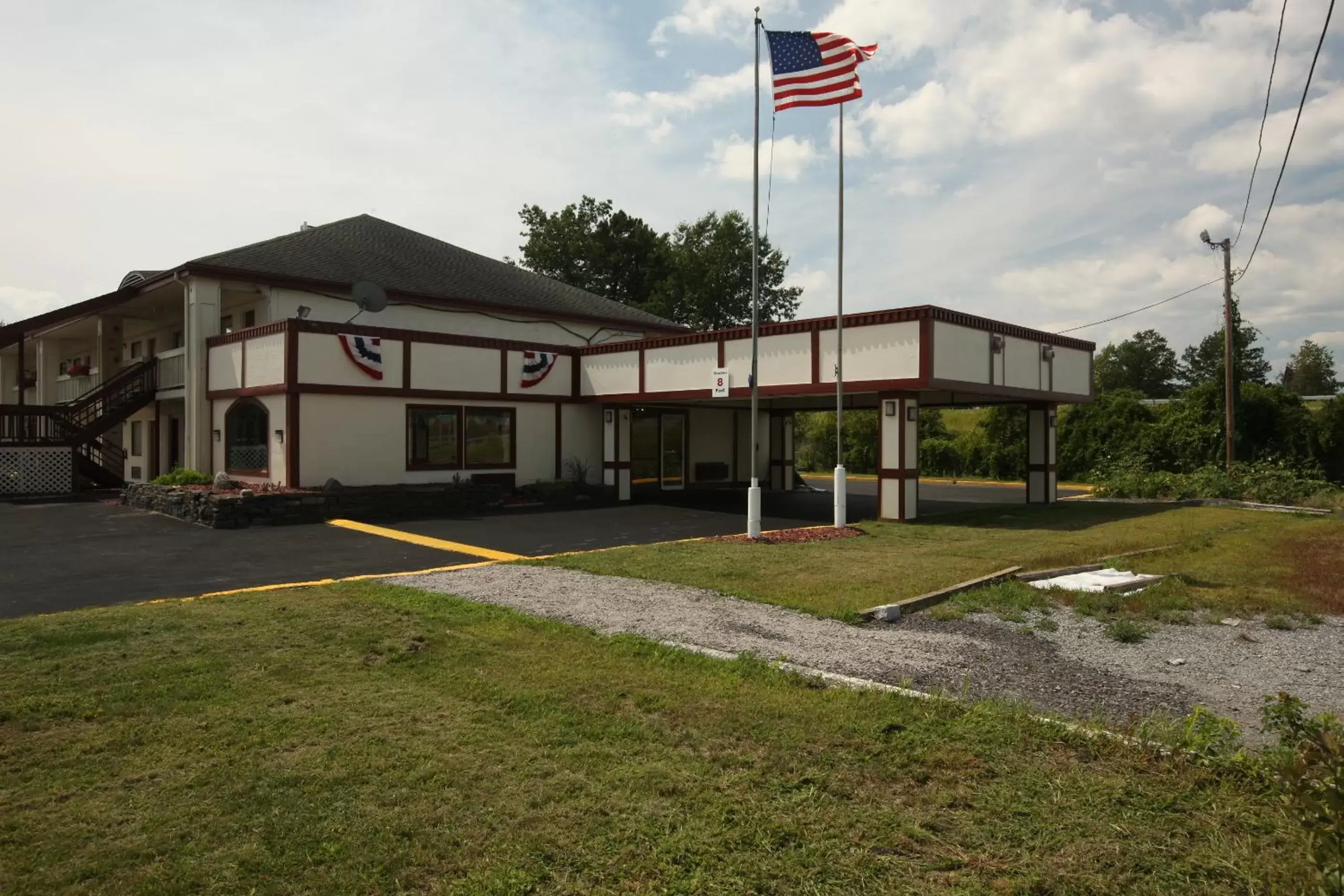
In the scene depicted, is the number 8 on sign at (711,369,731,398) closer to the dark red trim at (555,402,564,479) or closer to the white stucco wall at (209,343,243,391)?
the dark red trim at (555,402,564,479)

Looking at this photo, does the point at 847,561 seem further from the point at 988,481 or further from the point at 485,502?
the point at 988,481

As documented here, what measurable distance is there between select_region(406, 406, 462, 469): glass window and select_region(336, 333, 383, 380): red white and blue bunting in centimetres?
133

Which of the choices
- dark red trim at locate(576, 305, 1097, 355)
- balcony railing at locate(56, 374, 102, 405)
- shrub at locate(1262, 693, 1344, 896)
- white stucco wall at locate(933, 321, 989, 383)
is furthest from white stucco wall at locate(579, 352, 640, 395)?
shrub at locate(1262, 693, 1344, 896)

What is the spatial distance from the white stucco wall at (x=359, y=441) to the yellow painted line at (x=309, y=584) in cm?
891

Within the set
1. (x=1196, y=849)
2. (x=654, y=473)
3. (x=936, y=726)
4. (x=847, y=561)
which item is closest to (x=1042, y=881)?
(x=1196, y=849)

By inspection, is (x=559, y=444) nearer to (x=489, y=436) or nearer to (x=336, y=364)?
(x=489, y=436)

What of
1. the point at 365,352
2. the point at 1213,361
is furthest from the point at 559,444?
the point at 1213,361

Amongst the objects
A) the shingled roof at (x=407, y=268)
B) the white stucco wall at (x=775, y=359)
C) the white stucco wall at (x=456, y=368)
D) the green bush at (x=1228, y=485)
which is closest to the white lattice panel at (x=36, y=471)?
the shingled roof at (x=407, y=268)

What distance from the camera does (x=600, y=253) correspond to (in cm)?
5262

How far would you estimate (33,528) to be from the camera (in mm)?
15188

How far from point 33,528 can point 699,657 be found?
48.8 feet

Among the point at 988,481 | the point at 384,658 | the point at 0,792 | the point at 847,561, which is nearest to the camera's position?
the point at 0,792

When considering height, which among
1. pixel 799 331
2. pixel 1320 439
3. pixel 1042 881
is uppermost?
pixel 799 331

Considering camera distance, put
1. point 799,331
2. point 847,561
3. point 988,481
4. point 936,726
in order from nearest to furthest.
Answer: point 936,726 < point 847,561 < point 799,331 < point 988,481
